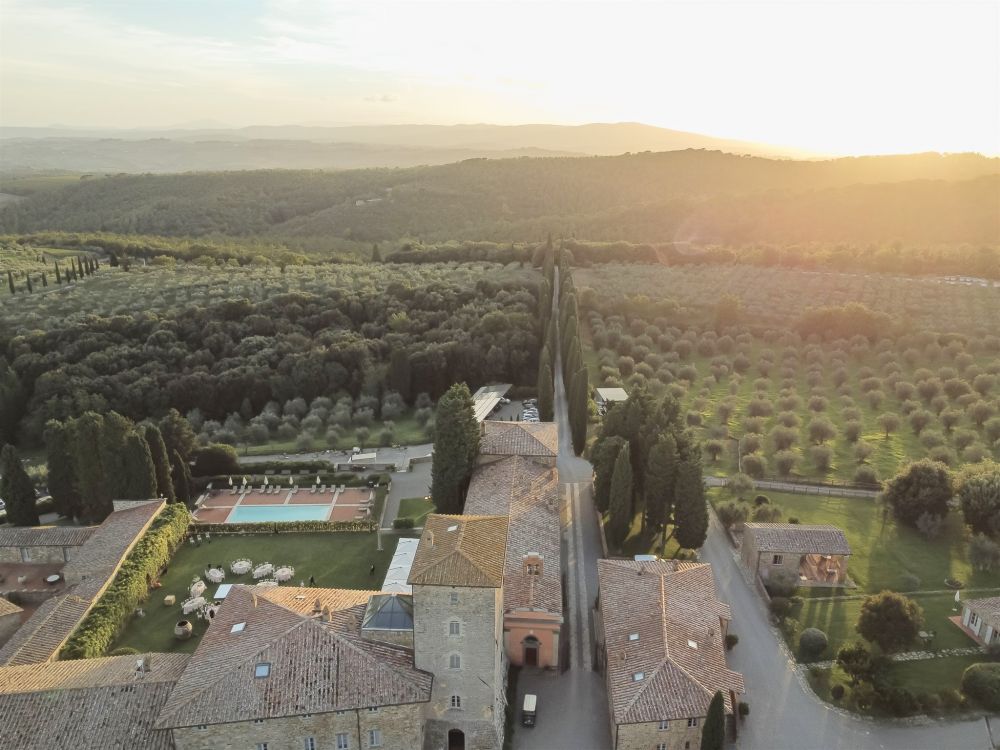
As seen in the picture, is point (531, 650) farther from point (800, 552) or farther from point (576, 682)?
point (800, 552)

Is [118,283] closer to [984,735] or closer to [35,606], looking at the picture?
[35,606]

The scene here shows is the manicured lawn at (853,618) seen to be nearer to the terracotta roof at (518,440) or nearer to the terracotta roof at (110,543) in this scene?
the terracotta roof at (518,440)

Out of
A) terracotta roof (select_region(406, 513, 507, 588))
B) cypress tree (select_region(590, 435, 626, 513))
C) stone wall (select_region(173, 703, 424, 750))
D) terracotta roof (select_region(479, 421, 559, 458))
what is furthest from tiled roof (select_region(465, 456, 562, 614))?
stone wall (select_region(173, 703, 424, 750))

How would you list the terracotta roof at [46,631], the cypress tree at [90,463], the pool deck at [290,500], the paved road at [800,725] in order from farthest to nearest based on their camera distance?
the pool deck at [290,500]
the cypress tree at [90,463]
the terracotta roof at [46,631]
the paved road at [800,725]

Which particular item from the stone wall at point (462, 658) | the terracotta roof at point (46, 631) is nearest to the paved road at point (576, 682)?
the stone wall at point (462, 658)

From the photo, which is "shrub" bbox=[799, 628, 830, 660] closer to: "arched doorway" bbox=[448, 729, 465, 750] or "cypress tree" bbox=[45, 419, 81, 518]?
"arched doorway" bbox=[448, 729, 465, 750]
